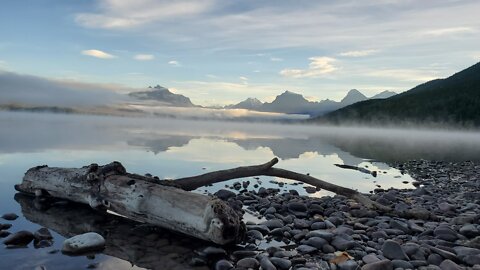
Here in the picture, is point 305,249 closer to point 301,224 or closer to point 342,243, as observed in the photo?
point 342,243

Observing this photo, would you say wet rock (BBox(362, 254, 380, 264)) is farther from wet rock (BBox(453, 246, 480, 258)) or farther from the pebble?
the pebble

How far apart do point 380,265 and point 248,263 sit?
2403mm

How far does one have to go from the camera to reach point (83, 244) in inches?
328

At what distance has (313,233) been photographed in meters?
9.54

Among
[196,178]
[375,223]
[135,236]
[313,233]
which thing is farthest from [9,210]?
[375,223]

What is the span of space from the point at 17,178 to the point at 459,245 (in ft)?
49.5

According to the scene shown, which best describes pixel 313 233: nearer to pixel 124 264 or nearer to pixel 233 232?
pixel 233 232

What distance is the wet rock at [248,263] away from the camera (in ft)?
25.9

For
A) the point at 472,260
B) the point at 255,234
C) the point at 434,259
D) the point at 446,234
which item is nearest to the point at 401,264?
the point at 434,259

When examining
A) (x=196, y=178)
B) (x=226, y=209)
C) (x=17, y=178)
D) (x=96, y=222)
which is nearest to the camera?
(x=226, y=209)

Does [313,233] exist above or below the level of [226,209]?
below

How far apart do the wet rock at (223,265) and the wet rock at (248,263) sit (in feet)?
0.57

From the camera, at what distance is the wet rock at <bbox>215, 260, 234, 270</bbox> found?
7781mm

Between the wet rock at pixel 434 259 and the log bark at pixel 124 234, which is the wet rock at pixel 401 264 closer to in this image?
the wet rock at pixel 434 259
